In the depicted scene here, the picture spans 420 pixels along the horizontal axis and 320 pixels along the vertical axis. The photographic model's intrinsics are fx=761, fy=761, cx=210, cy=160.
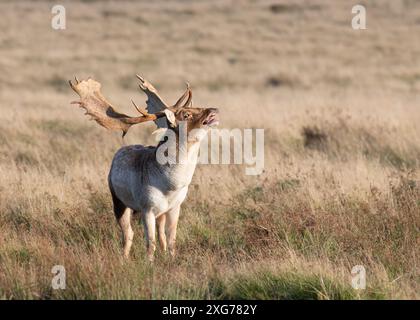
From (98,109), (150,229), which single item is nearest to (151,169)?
(150,229)

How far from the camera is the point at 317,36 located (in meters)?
34.8

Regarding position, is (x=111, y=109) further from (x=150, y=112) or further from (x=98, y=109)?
(x=150, y=112)

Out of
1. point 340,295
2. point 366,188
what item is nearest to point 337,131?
point 366,188

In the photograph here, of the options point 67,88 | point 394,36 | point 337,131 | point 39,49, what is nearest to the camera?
point 337,131

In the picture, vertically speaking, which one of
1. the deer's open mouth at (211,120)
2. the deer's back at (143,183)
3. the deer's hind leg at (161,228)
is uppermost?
the deer's open mouth at (211,120)

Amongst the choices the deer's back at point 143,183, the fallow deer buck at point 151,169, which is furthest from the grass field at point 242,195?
the deer's back at point 143,183

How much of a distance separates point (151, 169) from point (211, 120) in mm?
733

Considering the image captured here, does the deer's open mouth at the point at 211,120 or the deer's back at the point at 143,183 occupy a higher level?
the deer's open mouth at the point at 211,120

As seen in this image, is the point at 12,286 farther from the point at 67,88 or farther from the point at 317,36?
the point at 317,36

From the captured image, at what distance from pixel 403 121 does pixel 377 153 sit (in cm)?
181

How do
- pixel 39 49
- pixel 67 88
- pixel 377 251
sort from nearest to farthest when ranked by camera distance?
pixel 377 251 < pixel 67 88 < pixel 39 49

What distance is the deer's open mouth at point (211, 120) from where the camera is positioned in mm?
6375

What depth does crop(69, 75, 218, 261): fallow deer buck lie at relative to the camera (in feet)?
21.4

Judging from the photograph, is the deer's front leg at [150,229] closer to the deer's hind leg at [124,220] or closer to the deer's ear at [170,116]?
the deer's hind leg at [124,220]
